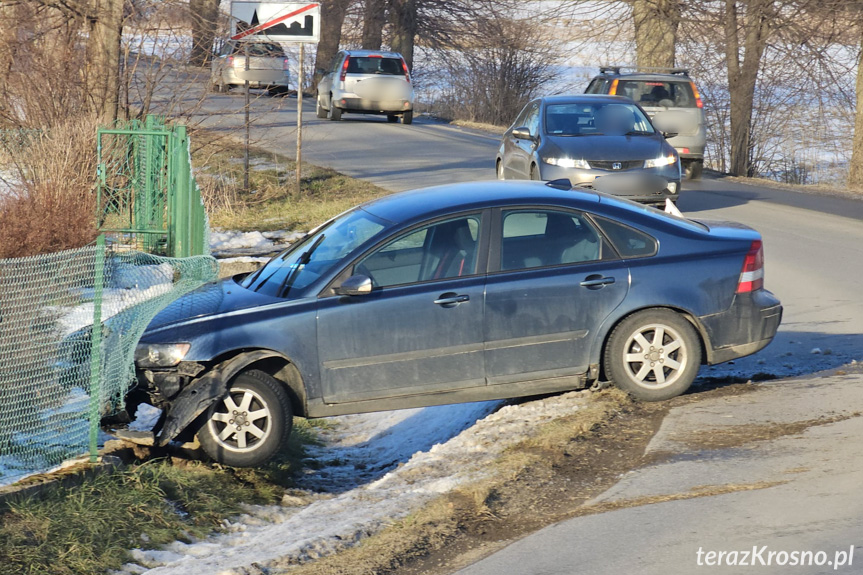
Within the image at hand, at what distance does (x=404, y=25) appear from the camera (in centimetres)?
4116

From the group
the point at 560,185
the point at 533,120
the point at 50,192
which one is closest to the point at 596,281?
the point at 560,185

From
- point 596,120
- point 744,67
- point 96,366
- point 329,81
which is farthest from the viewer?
point 329,81

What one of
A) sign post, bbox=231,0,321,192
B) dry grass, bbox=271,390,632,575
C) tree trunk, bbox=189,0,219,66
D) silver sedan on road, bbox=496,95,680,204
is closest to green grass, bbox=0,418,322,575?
dry grass, bbox=271,390,632,575

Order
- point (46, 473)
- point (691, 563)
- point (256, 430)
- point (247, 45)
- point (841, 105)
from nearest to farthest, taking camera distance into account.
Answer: point (691, 563) < point (46, 473) < point (256, 430) < point (247, 45) < point (841, 105)

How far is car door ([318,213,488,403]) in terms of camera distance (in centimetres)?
612

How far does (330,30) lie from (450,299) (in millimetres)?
39921

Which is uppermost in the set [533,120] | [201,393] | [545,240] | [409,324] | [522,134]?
[533,120]

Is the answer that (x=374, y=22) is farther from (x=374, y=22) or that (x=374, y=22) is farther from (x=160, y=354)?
(x=160, y=354)

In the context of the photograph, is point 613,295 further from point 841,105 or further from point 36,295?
point 841,105

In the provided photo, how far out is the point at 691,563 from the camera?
14.3 ft

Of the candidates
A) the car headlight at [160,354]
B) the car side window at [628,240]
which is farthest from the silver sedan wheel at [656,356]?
the car headlight at [160,354]

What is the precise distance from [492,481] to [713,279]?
2226mm

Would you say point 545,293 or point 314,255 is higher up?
point 314,255

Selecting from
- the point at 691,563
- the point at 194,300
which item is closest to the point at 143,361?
the point at 194,300
